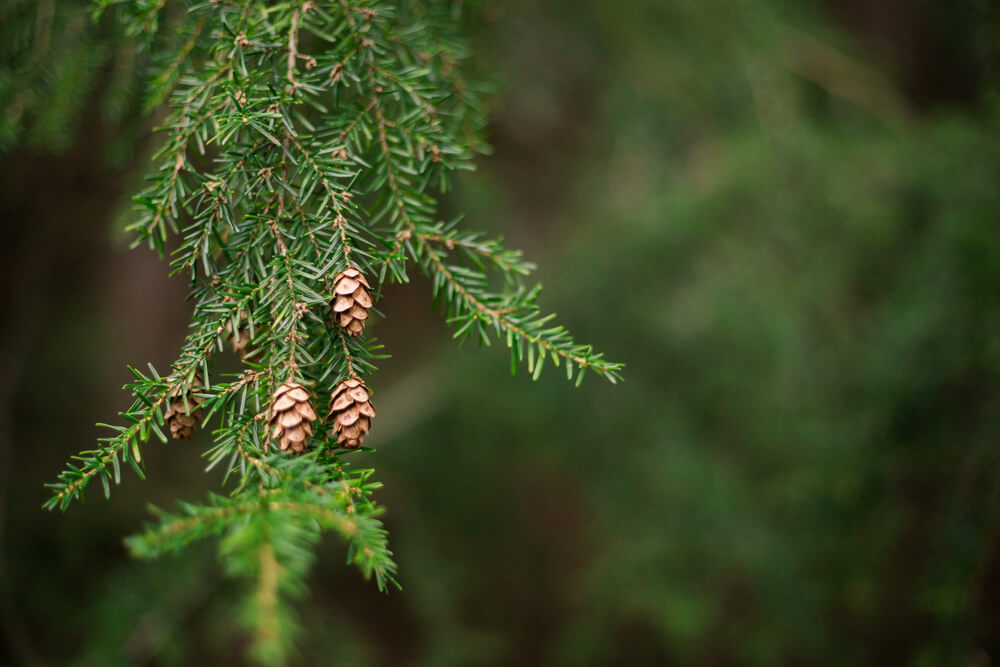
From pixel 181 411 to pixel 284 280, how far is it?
225 mm

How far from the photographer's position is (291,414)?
0.65 metres

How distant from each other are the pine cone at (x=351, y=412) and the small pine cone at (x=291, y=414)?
0.03m

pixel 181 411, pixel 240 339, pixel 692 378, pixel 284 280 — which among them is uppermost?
pixel 692 378

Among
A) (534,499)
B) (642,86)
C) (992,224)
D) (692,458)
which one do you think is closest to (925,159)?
(992,224)

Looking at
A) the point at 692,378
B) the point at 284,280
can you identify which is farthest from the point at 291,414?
the point at 692,378

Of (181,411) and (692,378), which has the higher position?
(692,378)

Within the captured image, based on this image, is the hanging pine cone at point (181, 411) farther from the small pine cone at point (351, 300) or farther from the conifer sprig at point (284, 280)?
the small pine cone at point (351, 300)

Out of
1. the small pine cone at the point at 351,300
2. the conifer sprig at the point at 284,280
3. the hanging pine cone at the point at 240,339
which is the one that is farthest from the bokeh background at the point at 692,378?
the small pine cone at the point at 351,300

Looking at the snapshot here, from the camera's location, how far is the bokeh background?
68.2 inches

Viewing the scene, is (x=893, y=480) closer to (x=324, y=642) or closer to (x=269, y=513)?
(x=269, y=513)

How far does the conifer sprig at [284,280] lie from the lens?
1.96 feet

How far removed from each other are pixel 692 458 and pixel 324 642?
1.70 m

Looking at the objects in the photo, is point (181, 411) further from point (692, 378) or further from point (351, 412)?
point (692, 378)

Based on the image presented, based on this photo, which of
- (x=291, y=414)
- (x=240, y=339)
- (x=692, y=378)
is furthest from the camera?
(x=692, y=378)
